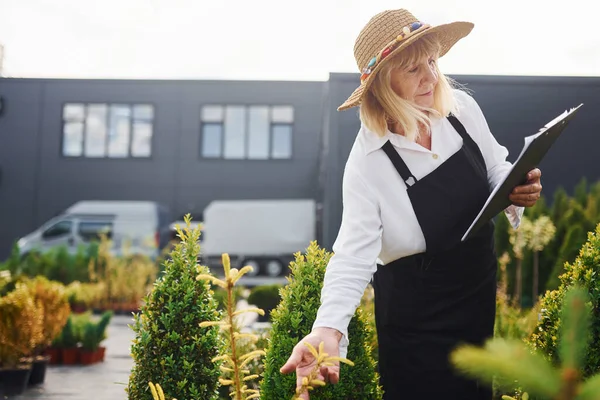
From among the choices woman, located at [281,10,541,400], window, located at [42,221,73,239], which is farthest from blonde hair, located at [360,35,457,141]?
window, located at [42,221,73,239]

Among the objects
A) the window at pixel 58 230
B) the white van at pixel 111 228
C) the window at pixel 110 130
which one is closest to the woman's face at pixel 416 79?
the white van at pixel 111 228

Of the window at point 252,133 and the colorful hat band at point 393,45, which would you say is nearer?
the colorful hat band at point 393,45

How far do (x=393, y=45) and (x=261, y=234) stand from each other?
20.4m

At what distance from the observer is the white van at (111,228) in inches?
802

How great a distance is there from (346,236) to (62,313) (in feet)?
17.9

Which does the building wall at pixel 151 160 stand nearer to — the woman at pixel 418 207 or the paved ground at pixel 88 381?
the paved ground at pixel 88 381

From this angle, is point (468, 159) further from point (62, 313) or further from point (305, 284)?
point (62, 313)

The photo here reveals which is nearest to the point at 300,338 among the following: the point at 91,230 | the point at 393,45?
the point at 393,45

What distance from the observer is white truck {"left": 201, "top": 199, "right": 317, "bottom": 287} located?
73.8 feet

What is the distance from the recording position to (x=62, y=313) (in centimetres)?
686

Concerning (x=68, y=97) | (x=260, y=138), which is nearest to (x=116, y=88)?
(x=68, y=97)

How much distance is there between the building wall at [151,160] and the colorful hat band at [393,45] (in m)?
23.7

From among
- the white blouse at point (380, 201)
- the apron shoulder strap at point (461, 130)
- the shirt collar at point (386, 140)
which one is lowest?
the white blouse at point (380, 201)

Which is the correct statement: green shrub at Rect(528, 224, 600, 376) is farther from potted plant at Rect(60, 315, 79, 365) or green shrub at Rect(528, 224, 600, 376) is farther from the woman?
potted plant at Rect(60, 315, 79, 365)
